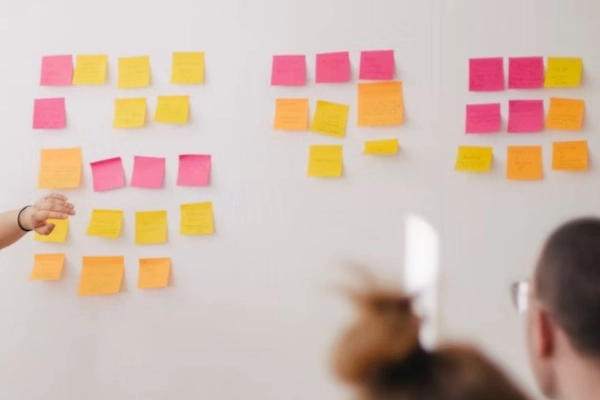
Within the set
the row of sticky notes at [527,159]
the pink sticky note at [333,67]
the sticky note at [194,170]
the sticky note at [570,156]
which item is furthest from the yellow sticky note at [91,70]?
the sticky note at [570,156]

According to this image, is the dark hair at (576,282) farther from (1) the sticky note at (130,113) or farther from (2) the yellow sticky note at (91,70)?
(2) the yellow sticky note at (91,70)

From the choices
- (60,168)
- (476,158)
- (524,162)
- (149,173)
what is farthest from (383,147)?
(60,168)

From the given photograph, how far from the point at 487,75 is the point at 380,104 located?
0.92ft

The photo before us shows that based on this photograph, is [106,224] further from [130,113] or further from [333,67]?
[333,67]

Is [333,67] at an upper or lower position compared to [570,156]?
upper

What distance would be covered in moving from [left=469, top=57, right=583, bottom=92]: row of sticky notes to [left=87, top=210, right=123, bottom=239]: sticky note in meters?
0.98

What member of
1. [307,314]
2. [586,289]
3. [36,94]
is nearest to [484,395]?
[586,289]

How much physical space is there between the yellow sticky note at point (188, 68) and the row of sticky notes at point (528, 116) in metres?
0.71

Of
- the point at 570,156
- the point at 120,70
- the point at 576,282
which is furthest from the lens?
the point at 120,70

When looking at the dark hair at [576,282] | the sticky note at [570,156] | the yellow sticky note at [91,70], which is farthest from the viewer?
the yellow sticky note at [91,70]

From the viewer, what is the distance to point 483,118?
1.82 metres

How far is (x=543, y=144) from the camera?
5.95ft

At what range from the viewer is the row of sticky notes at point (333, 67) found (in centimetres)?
184

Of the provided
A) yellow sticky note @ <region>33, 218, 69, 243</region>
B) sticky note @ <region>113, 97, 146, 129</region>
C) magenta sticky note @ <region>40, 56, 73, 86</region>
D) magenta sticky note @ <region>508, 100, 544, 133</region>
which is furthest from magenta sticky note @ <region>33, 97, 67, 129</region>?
magenta sticky note @ <region>508, 100, 544, 133</region>
